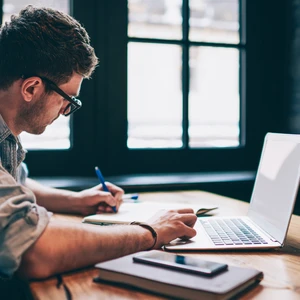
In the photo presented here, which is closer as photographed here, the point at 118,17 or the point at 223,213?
the point at 223,213

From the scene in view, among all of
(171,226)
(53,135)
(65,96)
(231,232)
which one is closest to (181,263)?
(171,226)

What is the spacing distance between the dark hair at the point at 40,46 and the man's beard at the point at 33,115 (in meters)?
0.08

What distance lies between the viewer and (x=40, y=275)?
816 millimetres

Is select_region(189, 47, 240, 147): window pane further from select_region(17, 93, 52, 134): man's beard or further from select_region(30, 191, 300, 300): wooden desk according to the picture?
select_region(30, 191, 300, 300): wooden desk

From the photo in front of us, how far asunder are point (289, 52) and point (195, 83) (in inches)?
24.6

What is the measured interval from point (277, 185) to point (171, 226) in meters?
0.32

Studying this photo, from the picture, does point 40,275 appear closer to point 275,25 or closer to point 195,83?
point 195,83

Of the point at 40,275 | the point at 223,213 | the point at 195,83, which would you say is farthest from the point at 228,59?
the point at 40,275

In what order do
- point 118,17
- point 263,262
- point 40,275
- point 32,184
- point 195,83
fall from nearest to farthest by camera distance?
point 40,275 → point 263,262 → point 32,184 → point 118,17 → point 195,83

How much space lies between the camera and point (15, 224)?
0.82 metres

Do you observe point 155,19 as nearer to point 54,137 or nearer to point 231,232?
point 54,137

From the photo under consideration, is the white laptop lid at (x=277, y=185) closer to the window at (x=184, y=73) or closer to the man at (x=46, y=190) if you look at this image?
the man at (x=46, y=190)

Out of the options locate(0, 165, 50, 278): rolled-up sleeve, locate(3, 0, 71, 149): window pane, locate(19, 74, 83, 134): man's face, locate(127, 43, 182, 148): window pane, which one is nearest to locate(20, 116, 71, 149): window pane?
locate(3, 0, 71, 149): window pane

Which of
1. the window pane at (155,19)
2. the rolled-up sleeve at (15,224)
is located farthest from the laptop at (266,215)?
the window pane at (155,19)
